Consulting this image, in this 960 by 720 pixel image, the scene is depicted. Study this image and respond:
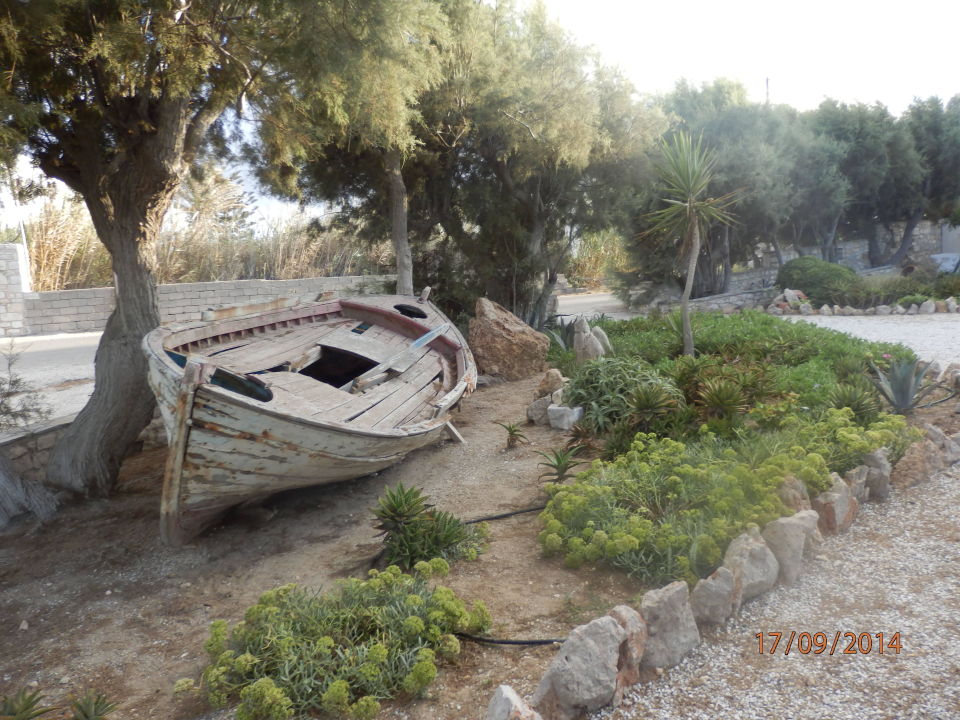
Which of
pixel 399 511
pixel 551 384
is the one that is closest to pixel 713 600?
pixel 399 511

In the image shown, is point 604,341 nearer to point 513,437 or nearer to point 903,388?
point 513,437

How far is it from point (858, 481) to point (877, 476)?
0.74 feet

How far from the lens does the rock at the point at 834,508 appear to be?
4105 millimetres

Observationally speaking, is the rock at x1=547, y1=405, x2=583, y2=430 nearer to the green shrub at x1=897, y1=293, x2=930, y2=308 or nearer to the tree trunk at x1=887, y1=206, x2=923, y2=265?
the green shrub at x1=897, y1=293, x2=930, y2=308

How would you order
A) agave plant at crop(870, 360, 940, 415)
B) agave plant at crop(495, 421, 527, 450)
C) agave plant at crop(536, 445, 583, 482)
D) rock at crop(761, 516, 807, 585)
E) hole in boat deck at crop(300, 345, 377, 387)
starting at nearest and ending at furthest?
rock at crop(761, 516, 807, 585)
agave plant at crop(536, 445, 583, 482)
agave plant at crop(870, 360, 940, 415)
agave plant at crop(495, 421, 527, 450)
hole in boat deck at crop(300, 345, 377, 387)

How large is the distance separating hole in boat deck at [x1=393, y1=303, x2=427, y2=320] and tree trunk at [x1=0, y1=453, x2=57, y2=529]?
13.3 feet

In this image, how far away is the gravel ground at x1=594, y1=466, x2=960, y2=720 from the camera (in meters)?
2.61

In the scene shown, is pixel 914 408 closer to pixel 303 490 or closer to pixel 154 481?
pixel 303 490

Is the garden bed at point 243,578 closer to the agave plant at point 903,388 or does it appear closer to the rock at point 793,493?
the agave plant at point 903,388

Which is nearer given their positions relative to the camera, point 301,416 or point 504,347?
point 301,416

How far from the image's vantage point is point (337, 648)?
2.92 metres
